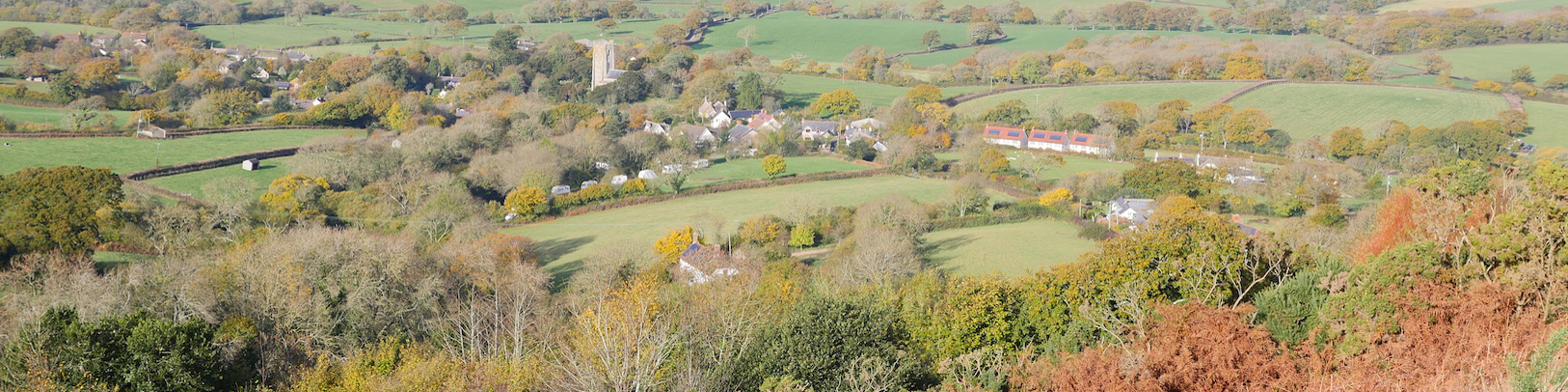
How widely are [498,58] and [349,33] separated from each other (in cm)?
1946

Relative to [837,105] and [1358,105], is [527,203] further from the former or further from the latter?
[1358,105]

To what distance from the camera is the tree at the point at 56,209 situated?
79.9 feet

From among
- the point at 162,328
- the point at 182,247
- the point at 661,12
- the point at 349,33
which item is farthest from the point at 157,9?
the point at 162,328

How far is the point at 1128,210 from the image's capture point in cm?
3244

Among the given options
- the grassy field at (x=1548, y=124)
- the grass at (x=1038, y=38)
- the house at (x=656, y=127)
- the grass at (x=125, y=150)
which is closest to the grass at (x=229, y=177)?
the grass at (x=125, y=150)

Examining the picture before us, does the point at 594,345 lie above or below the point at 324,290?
above

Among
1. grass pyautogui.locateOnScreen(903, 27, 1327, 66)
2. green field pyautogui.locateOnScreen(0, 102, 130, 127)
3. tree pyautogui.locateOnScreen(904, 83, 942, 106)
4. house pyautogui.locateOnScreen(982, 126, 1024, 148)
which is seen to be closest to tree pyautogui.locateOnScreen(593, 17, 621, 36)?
grass pyautogui.locateOnScreen(903, 27, 1327, 66)

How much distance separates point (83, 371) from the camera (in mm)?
14047

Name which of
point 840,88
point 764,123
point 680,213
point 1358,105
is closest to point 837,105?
point 840,88

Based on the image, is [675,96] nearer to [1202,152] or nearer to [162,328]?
[1202,152]

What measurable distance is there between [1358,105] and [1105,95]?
12.6 meters

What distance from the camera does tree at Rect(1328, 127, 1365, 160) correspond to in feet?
148

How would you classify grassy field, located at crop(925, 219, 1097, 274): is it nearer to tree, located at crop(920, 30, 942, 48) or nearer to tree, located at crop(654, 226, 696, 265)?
tree, located at crop(654, 226, 696, 265)

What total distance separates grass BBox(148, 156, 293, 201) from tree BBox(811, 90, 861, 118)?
2750cm
